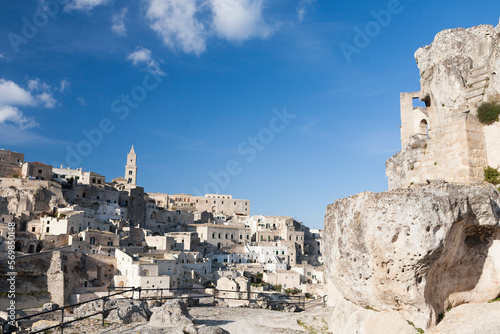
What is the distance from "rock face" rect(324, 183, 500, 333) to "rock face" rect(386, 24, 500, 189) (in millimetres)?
1716

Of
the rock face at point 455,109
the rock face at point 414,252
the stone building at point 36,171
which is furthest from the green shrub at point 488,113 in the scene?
the stone building at point 36,171

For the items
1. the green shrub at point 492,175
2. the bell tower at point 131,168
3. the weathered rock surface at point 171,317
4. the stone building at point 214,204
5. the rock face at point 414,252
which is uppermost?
the bell tower at point 131,168

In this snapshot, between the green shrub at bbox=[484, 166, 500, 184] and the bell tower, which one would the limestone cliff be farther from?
the green shrub at bbox=[484, 166, 500, 184]

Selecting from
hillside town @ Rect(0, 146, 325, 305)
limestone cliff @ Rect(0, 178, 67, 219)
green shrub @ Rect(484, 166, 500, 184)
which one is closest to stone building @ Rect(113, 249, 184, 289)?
hillside town @ Rect(0, 146, 325, 305)

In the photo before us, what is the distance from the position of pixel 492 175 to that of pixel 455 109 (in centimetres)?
344

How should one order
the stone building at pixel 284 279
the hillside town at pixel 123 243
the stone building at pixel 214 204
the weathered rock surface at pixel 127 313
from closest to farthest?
the weathered rock surface at pixel 127 313 → the hillside town at pixel 123 243 → the stone building at pixel 284 279 → the stone building at pixel 214 204

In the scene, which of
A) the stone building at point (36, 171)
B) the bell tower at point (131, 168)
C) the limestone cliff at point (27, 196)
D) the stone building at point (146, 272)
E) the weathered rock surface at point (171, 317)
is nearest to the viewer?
the weathered rock surface at point (171, 317)

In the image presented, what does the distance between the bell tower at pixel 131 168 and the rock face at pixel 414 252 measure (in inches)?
4149

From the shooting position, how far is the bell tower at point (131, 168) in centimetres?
11356

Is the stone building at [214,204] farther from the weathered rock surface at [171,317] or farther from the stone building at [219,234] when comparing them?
the weathered rock surface at [171,317]

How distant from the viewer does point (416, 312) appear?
11.1 metres

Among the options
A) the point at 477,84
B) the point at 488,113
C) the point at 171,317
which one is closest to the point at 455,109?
the point at 477,84

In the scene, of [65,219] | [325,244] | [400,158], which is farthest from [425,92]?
[65,219]

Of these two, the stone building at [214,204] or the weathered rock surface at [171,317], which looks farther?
the stone building at [214,204]
